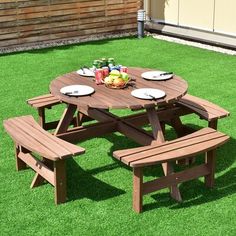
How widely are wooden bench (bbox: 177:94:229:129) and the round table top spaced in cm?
42

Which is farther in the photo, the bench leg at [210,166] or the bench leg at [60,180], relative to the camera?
the bench leg at [210,166]

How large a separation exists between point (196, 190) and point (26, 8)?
8259mm

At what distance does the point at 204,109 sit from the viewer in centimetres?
642

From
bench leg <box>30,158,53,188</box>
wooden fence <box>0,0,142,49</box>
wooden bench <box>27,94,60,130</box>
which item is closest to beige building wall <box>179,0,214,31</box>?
wooden fence <box>0,0,142,49</box>

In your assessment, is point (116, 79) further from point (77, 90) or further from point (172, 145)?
point (172, 145)

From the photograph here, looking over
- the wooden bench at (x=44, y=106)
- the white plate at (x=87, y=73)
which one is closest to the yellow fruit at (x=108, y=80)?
the white plate at (x=87, y=73)

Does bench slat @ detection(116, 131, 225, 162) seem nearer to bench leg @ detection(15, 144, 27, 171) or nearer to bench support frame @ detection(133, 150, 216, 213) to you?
bench support frame @ detection(133, 150, 216, 213)

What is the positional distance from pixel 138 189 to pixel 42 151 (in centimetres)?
105

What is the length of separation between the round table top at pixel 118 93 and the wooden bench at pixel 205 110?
1.37 ft

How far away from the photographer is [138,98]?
18.5ft

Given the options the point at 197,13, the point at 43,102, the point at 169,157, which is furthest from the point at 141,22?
the point at 169,157

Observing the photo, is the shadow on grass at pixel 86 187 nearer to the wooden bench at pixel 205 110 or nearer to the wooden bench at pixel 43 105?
the wooden bench at pixel 43 105

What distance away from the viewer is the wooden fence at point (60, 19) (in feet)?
40.5

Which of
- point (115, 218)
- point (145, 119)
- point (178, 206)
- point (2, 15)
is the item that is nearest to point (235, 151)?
point (145, 119)
